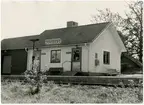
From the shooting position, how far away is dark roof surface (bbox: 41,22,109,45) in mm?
18822

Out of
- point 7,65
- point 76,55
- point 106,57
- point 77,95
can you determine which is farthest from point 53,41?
point 77,95

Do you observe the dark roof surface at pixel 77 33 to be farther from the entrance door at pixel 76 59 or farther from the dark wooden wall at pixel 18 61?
the dark wooden wall at pixel 18 61

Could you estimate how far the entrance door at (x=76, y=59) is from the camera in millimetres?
18536

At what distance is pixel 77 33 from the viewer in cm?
2044

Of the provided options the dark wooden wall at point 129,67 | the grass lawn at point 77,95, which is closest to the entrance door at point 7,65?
the dark wooden wall at point 129,67

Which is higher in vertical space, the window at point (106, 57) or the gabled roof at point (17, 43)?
the gabled roof at point (17, 43)

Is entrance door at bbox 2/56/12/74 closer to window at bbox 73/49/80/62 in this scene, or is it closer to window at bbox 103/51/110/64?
window at bbox 73/49/80/62

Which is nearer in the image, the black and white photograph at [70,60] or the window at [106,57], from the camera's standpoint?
the black and white photograph at [70,60]

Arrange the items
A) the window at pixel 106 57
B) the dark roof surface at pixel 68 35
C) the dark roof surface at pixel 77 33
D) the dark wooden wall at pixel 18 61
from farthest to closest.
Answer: the dark wooden wall at pixel 18 61 → the window at pixel 106 57 → the dark roof surface at pixel 68 35 → the dark roof surface at pixel 77 33

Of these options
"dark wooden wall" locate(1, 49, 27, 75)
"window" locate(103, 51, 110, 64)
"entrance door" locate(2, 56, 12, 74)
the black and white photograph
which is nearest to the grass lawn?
the black and white photograph

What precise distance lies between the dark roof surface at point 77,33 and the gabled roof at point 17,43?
58.3 inches

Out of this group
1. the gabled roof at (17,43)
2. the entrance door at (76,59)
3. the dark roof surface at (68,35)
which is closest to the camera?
the entrance door at (76,59)

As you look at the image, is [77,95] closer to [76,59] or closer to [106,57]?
[76,59]

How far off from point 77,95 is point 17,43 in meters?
15.1
